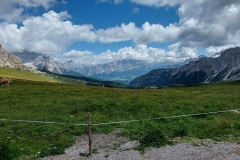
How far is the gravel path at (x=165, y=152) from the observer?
46.0 feet

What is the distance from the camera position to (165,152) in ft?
48.7

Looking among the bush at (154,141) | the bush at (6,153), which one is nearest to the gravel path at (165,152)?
the bush at (154,141)

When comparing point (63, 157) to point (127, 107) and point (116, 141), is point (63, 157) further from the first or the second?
point (127, 107)

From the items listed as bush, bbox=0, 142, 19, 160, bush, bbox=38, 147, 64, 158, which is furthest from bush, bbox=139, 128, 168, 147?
bush, bbox=0, 142, 19, 160

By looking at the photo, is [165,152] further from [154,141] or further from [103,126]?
[103,126]

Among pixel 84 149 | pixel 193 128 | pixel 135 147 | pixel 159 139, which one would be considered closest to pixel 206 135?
pixel 193 128

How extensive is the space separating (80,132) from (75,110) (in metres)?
8.84

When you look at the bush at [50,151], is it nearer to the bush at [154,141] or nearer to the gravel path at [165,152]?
the gravel path at [165,152]

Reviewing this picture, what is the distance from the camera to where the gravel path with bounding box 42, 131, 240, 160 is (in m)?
14.0

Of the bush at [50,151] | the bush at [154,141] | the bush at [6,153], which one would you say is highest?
the bush at [154,141]

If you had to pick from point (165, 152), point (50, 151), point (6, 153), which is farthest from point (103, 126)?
point (6, 153)

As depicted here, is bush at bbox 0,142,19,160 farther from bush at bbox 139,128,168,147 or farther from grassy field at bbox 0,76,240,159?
bush at bbox 139,128,168,147

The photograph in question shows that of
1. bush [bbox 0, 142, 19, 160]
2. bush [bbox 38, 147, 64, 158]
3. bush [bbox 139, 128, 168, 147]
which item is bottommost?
bush [bbox 38, 147, 64, 158]

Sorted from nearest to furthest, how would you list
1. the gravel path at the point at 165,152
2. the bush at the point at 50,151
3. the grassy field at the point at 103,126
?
1. the gravel path at the point at 165,152
2. the bush at the point at 50,151
3. the grassy field at the point at 103,126
